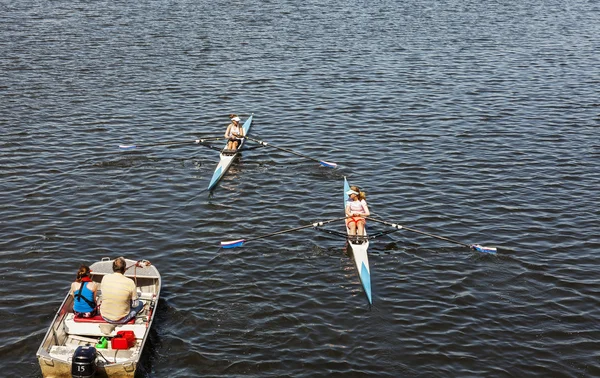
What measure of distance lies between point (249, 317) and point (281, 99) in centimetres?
2494

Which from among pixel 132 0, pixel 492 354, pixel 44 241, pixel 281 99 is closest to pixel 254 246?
pixel 44 241

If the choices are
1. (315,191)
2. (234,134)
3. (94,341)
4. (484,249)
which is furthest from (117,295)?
(234,134)

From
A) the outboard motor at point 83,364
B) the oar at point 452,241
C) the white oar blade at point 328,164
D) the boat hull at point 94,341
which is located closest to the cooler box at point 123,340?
the boat hull at point 94,341

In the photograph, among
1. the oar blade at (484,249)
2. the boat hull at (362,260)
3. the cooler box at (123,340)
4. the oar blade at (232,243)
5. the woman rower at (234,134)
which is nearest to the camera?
the cooler box at (123,340)

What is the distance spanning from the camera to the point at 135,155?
3594 centimetres

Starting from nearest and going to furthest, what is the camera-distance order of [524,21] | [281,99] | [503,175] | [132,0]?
[503,175], [281,99], [524,21], [132,0]

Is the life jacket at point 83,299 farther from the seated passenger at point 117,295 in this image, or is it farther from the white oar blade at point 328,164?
the white oar blade at point 328,164

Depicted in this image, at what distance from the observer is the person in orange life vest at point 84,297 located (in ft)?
66.0

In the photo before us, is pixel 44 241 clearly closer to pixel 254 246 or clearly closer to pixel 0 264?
pixel 0 264

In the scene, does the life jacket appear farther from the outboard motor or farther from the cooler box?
the outboard motor

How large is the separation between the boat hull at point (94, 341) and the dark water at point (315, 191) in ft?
2.86

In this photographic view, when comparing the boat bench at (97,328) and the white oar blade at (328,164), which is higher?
the boat bench at (97,328)

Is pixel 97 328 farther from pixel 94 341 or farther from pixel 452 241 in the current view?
pixel 452 241

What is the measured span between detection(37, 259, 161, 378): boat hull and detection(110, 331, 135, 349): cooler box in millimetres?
105
